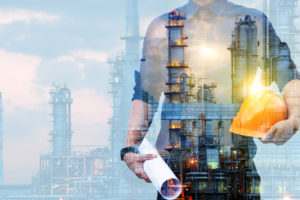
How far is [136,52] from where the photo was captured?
58.5 ft

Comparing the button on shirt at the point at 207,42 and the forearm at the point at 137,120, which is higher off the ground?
the button on shirt at the point at 207,42

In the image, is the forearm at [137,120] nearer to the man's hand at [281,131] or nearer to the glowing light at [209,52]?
the glowing light at [209,52]

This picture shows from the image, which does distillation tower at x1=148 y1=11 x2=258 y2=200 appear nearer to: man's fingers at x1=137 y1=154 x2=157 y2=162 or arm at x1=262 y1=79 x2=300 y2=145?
man's fingers at x1=137 y1=154 x2=157 y2=162

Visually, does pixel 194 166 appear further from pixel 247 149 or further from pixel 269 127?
pixel 269 127

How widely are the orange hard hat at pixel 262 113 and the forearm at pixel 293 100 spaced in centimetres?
3

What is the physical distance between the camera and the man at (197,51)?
3.51 m

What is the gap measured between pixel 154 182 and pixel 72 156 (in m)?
19.5

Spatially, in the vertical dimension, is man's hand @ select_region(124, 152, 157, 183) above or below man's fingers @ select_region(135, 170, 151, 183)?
above

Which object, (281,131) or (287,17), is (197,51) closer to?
(281,131)

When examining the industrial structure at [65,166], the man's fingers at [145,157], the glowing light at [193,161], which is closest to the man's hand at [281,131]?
the man's fingers at [145,157]

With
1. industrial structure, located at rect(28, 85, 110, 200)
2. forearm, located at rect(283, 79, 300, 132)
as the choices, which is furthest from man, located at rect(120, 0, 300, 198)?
industrial structure, located at rect(28, 85, 110, 200)

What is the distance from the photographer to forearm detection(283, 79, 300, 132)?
3166mm

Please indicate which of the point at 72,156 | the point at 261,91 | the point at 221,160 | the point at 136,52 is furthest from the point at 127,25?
the point at 261,91

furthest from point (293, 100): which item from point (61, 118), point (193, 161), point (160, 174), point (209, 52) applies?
point (61, 118)
